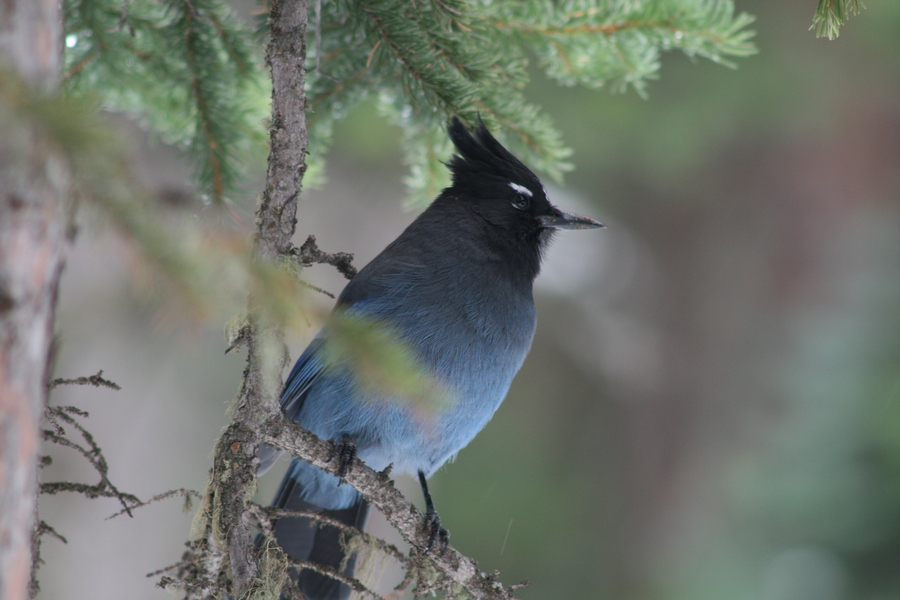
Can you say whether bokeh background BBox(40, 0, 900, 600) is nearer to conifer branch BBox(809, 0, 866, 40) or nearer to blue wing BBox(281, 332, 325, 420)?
blue wing BBox(281, 332, 325, 420)

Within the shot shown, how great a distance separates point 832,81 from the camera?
4.82 meters

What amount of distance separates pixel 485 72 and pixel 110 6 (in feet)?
3.51

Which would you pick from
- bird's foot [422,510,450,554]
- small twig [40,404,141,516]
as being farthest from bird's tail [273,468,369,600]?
small twig [40,404,141,516]

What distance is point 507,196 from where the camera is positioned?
2.71m

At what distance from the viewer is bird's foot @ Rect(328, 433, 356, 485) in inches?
72.9

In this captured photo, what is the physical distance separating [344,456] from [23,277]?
122 cm

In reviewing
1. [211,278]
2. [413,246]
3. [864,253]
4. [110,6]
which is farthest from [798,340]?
[211,278]

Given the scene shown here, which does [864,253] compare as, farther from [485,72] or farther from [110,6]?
[110,6]

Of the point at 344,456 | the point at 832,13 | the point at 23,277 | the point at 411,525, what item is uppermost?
the point at 832,13

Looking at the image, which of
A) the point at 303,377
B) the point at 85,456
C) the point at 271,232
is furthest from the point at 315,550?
the point at 271,232

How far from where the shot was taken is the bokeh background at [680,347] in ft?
12.2

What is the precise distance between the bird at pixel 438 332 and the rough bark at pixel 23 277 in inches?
47.2

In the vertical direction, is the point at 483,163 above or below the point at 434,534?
above

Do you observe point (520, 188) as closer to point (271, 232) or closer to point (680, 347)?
point (271, 232)
